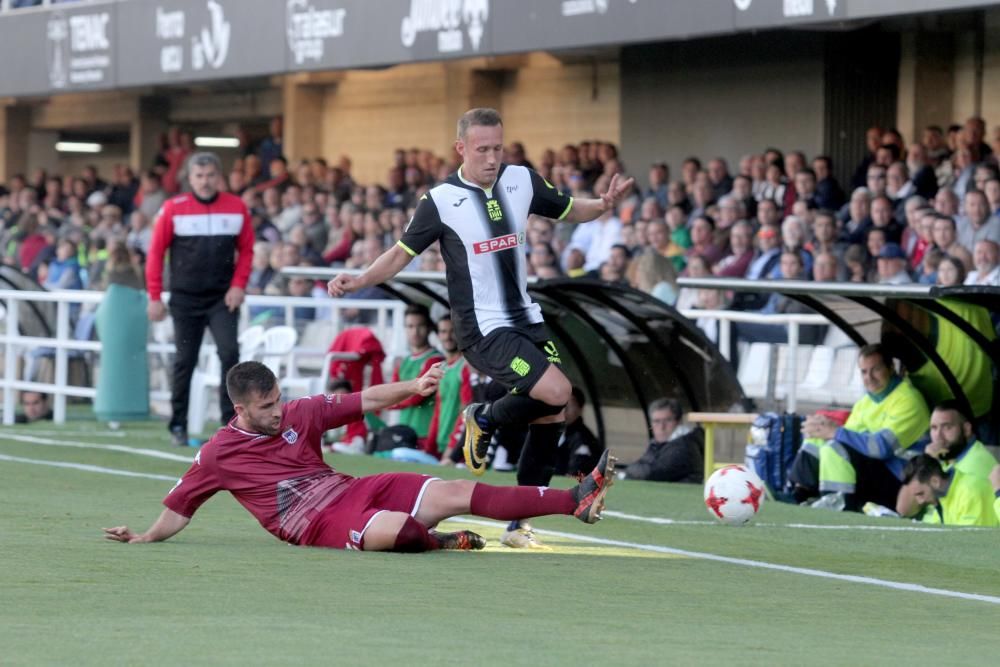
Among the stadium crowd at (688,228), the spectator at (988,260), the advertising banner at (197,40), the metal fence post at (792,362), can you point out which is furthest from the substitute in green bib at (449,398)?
the advertising banner at (197,40)

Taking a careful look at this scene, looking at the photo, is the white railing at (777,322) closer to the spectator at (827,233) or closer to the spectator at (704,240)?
the spectator at (827,233)

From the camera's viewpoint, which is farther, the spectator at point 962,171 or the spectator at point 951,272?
the spectator at point 962,171

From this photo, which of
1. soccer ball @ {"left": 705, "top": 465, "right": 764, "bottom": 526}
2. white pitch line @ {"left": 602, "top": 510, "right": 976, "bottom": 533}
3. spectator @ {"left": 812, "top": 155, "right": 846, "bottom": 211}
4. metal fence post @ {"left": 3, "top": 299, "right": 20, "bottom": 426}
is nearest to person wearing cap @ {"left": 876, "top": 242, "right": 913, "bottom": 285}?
spectator @ {"left": 812, "top": 155, "right": 846, "bottom": 211}

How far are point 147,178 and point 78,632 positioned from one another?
22.7 meters

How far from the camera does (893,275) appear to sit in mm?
14602

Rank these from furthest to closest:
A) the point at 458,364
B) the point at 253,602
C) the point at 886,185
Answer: the point at 886,185, the point at 458,364, the point at 253,602

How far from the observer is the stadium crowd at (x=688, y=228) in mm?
14734

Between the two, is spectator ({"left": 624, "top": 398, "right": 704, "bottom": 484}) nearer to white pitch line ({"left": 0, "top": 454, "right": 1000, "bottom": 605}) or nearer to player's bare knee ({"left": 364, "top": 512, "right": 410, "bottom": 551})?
white pitch line ({"left": 0, "top": 454, "right": 1000, "bottom": 605})

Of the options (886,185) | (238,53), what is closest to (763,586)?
(886,185)

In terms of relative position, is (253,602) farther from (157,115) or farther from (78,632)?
(157,115)

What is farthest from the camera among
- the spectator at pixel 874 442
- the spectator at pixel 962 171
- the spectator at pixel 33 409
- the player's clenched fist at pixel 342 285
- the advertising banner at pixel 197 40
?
the advertising banner at pixel 197 40

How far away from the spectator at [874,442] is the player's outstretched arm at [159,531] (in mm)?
4933

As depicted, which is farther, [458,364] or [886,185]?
[886,185]

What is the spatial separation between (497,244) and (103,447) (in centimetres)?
646
